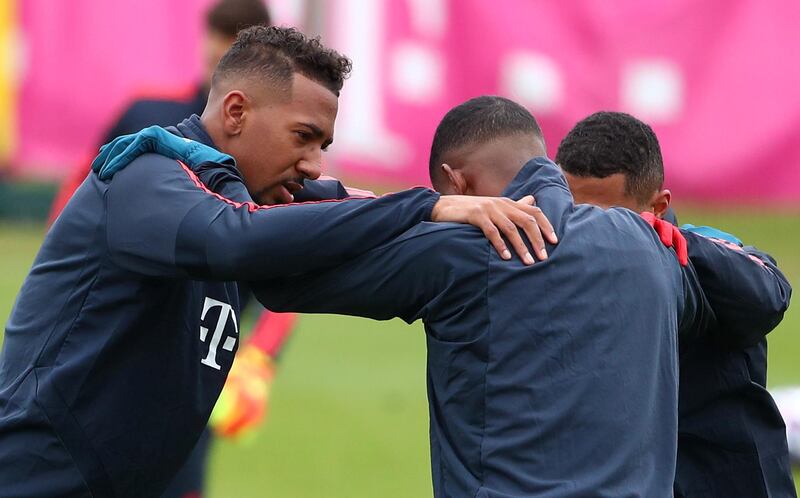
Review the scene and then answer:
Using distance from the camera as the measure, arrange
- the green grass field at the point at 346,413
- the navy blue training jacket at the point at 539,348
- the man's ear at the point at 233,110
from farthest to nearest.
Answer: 1. the green grass field at the point at 346,413
2. the man's ear at the point at 233,110
3. the navy blue training jacket at the point at 539,348

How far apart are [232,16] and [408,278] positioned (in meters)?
2.88

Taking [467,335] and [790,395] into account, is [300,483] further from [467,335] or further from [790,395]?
[467,335]

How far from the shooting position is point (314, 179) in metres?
3.62

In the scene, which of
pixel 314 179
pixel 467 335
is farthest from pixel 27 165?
pixel 467 335

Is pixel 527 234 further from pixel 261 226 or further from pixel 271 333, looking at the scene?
pixel 271 333

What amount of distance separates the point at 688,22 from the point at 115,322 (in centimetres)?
870

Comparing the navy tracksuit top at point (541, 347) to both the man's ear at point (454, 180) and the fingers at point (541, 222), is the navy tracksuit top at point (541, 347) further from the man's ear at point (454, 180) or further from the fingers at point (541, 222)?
the man's ear at point (454, 180)

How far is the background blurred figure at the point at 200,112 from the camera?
16.9ft

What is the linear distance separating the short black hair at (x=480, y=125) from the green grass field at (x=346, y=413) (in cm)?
374

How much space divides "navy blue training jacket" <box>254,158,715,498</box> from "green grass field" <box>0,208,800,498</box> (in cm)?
386

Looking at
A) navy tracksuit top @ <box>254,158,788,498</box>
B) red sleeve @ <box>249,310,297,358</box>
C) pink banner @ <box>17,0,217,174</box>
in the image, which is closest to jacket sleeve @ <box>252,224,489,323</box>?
navy tracksuit top @ <box>254,158,788,498</box>

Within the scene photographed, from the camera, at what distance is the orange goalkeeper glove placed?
16.6 ft

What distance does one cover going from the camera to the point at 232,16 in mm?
5523

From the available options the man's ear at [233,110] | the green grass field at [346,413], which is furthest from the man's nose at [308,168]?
the green grass field at [346,413]
